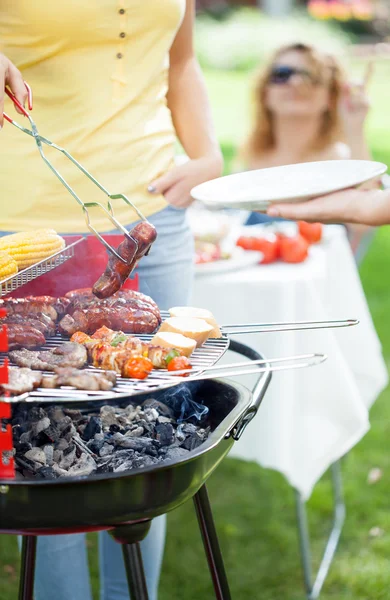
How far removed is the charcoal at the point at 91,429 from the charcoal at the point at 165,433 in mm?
134

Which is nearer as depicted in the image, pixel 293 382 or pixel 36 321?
pixel 36 321

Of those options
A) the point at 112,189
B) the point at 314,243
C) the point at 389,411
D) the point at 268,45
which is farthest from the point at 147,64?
the point at 268,45

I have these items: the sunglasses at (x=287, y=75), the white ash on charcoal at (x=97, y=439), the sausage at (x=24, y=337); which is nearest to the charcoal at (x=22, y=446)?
the white ash on charcoal at (x=97, y=439)

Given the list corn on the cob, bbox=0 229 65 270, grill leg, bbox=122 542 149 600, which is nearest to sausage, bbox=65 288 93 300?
corn on the cob, bbox=0 229 65 270

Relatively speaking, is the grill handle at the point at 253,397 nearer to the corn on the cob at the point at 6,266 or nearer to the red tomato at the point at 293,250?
the corn on the cob at the point at 6,266

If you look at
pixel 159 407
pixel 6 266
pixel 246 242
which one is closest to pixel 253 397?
pixel 159 407

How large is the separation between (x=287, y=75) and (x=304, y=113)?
0.76ft

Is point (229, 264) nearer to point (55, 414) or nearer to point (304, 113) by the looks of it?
point (55, 414)

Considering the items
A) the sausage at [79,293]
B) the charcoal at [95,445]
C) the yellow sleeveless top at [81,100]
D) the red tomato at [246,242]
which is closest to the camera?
the charcoal at [95,445]

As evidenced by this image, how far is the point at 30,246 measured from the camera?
1.66 metres

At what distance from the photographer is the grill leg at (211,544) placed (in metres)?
1.72

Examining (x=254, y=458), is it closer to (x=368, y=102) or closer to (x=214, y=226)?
(x=214, y=226)

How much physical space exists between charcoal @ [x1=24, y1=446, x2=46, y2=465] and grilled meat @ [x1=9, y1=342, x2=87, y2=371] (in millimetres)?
223

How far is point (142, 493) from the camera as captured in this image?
1.32 meters
